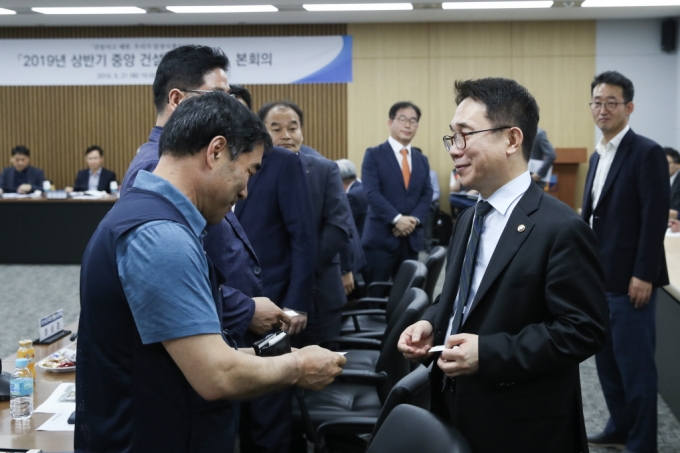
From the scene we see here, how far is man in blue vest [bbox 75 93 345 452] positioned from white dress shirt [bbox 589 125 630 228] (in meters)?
2.10

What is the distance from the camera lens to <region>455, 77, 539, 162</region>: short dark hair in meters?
1.87

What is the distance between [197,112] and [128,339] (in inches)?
19.1

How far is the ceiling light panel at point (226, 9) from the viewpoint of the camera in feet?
30.0

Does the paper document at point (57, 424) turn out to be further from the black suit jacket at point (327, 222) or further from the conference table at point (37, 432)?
the black suit jacket at point (327, 222)

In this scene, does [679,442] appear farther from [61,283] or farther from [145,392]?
[61,283]

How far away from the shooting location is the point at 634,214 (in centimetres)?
308

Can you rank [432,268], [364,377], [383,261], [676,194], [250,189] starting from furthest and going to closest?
[676,194] < [383,261] < [432,268] < [250,189] < [364,377]

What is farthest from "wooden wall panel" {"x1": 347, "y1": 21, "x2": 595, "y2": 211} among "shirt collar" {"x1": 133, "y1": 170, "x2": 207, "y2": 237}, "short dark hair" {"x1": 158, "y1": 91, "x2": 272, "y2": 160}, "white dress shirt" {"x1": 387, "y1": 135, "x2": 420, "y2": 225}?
"shirt collar" {"x1": 133, "y1": 170, "x2": 207, "y2": 237}

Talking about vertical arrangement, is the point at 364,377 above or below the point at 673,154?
below

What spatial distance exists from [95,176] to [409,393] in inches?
353

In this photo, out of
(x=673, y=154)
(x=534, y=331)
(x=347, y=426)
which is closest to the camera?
(x=534, y=331)

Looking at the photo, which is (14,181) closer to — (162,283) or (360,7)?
(360,7)

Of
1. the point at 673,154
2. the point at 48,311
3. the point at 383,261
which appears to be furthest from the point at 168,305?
the point at 673,154

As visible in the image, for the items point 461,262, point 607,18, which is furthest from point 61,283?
point 607,18
